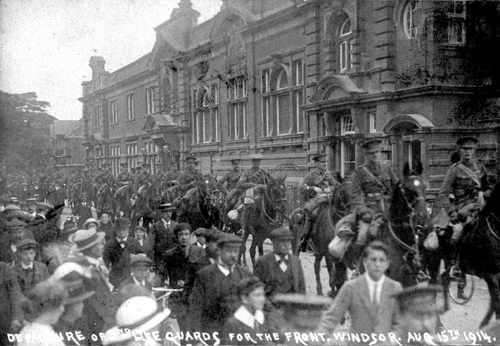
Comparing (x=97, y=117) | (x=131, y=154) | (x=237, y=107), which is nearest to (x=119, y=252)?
(x=237, y=107)

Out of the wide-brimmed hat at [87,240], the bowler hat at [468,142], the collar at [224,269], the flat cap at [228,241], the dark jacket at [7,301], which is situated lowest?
the dark jacket at [7,301]

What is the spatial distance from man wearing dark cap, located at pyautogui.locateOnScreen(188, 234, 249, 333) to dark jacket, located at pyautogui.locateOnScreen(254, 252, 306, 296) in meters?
0.30

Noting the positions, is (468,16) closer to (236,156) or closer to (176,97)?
(236,156)

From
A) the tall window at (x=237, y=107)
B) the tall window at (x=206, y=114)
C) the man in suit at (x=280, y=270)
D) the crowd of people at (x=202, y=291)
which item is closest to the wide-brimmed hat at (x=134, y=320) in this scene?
the crowd of people at (x=202, y=291)

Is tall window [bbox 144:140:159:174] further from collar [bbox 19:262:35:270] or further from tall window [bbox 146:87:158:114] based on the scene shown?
collar [bbox 19:262:35:270]

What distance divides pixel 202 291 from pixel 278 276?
78 centimetres

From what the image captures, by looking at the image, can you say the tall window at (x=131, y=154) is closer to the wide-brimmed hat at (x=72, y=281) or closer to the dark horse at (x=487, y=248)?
the dark horse at (x=487, y=248)

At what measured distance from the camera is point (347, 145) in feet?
56.2

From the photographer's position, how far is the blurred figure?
3707 mm

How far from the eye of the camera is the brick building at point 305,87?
547 inches

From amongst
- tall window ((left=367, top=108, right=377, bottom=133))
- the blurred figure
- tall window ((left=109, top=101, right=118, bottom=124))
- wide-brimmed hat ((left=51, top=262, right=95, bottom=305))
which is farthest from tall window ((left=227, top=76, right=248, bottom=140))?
the blurred figure

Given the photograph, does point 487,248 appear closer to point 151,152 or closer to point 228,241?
point 228,241

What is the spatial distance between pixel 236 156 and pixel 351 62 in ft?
18.4

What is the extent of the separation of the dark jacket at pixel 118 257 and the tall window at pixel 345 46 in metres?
11.6
